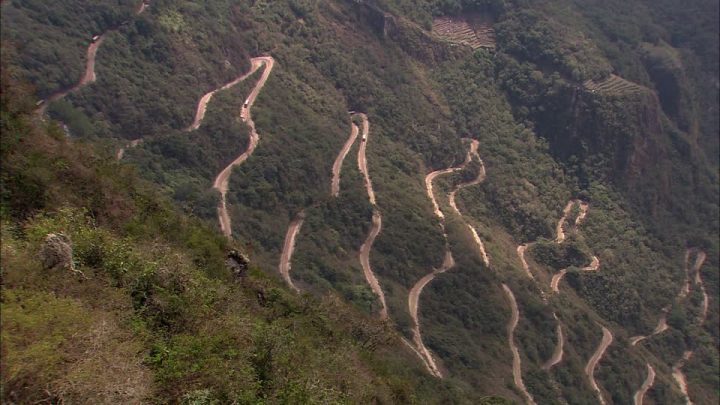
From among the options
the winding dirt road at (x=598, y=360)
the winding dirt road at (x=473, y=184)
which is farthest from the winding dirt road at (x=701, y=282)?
the winding dirt road at (x=473, y=184)

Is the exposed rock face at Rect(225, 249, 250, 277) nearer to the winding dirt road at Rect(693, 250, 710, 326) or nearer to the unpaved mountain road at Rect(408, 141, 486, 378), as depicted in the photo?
the unpaved mountain road at Rect(408, 141, 486, 378)

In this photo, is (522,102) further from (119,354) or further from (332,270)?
(119,354)

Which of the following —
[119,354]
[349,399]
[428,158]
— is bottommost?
[428,158]

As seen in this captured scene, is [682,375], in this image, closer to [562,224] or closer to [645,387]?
[645,387]

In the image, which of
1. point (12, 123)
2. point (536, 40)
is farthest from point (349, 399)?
point (536, 40)

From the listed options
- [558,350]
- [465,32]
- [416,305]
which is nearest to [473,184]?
[558,350]
